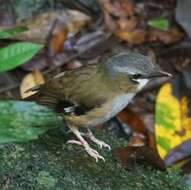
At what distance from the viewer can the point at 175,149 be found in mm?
6824

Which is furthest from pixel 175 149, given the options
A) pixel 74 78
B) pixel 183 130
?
pixel 74 78

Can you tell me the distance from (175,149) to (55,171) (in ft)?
8.99

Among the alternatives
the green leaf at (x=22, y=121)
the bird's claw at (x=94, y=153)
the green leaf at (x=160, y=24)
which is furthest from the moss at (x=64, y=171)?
the green leaf at (x=160, y=24)

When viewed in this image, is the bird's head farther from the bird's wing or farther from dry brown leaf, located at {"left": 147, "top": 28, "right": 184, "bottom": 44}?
dry brown leaf, located at {"left": 147, "top": 28, "right": 184, "bottom": 44}

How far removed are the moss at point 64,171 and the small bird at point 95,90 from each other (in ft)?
0.49

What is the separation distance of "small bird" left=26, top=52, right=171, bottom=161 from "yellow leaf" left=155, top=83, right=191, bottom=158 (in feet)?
6.61

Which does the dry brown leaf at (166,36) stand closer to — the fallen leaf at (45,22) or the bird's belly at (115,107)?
the fallen leaf at (45,22)

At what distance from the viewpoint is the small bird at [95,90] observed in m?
4.83

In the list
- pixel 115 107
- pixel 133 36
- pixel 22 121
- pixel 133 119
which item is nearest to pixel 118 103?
pixel 115 107

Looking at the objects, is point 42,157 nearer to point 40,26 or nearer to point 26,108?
point 26,108

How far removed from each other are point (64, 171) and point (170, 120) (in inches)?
114

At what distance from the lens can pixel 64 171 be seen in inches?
173

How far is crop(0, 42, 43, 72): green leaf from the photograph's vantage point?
5.01m

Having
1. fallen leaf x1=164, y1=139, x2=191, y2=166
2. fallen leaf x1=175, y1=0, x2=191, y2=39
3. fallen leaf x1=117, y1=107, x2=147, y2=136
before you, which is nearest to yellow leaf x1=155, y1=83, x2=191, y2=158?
fallen leaf x1=164, y1=139, x2=191, y2=166
